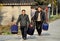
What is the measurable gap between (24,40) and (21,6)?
9.20 m

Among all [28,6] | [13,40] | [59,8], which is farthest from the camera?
[59,8]

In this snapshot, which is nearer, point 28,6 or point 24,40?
point 24,40

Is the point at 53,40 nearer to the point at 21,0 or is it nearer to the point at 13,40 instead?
the point at 13,40

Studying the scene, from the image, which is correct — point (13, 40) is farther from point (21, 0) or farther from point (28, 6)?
point (21, 0)

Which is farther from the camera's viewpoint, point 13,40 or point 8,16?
point 8,16

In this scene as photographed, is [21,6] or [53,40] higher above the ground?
[21,6]

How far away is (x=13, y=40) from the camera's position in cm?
1464

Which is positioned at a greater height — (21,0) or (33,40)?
(21,0)

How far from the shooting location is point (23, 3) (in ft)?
77.9

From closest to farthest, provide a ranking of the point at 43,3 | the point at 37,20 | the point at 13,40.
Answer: the point at 13,40 → the point at 37,20 → the point at 43,3

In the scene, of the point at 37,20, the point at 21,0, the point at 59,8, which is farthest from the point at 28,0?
the point at 59,8

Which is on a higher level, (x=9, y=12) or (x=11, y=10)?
(x=11, y=10)

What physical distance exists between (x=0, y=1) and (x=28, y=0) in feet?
8.92

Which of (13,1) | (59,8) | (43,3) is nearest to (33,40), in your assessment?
(13,1)
